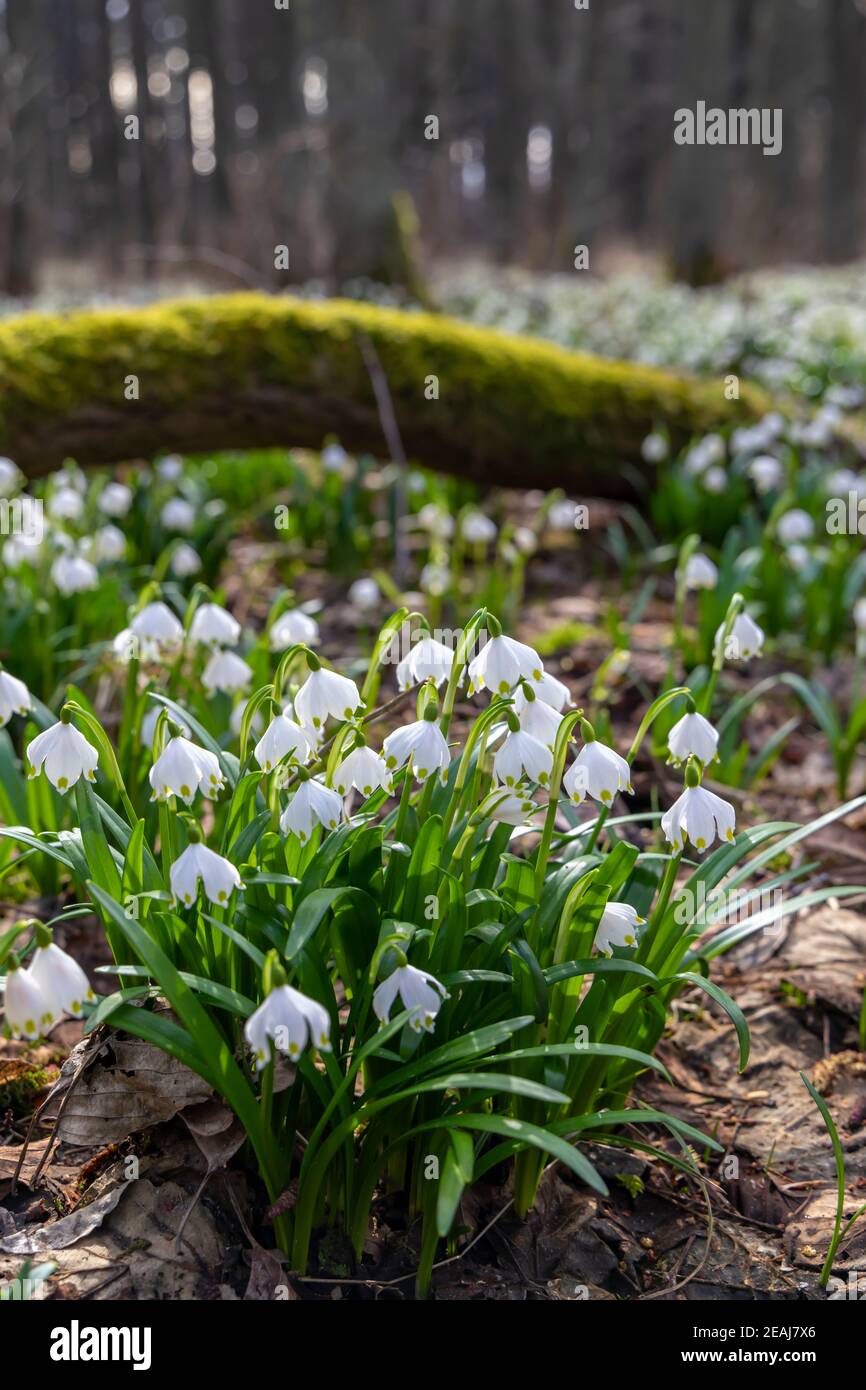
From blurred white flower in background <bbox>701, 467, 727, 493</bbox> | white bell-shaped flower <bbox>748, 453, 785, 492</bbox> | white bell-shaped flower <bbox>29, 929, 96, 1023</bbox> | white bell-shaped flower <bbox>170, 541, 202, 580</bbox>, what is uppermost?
blurred white flower in background <bbox>701, 467, 727, 493</bbox>

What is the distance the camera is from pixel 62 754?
1.67 meters

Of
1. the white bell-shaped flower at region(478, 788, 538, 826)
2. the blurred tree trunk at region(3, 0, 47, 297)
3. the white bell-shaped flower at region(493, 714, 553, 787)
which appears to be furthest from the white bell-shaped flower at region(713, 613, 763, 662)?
the blurred tree trunk at region(3, 0, 47, 297)

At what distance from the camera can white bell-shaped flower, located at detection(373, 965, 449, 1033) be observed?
1480mm

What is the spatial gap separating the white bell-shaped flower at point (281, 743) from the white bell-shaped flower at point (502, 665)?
263 mm

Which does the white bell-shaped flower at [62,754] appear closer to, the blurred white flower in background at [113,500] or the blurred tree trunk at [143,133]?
the blurred white flower in background at [113,500]

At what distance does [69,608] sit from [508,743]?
7.16ft

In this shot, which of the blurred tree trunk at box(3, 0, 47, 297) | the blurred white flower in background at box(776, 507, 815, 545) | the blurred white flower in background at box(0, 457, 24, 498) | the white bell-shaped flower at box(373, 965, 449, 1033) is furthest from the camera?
the blurred tree trunk at box(3, 0, 47, 297)

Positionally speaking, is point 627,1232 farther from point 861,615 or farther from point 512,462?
point 512,462

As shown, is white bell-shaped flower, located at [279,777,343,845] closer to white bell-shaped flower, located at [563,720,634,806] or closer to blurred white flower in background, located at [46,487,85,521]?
white bell-shaped flower, located at [563,720,634,806]

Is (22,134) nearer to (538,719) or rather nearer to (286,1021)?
(538,719)

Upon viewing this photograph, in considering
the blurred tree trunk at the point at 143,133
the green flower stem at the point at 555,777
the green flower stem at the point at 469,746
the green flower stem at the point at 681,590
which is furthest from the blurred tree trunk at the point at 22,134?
the green flower stem at the point at 555,777

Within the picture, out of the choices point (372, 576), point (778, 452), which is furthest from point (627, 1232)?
point (778, 452)

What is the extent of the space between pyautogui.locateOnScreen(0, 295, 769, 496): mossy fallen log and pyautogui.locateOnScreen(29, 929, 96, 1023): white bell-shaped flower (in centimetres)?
316

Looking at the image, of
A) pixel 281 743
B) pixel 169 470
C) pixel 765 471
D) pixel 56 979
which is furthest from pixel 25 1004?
pixel 765 471
